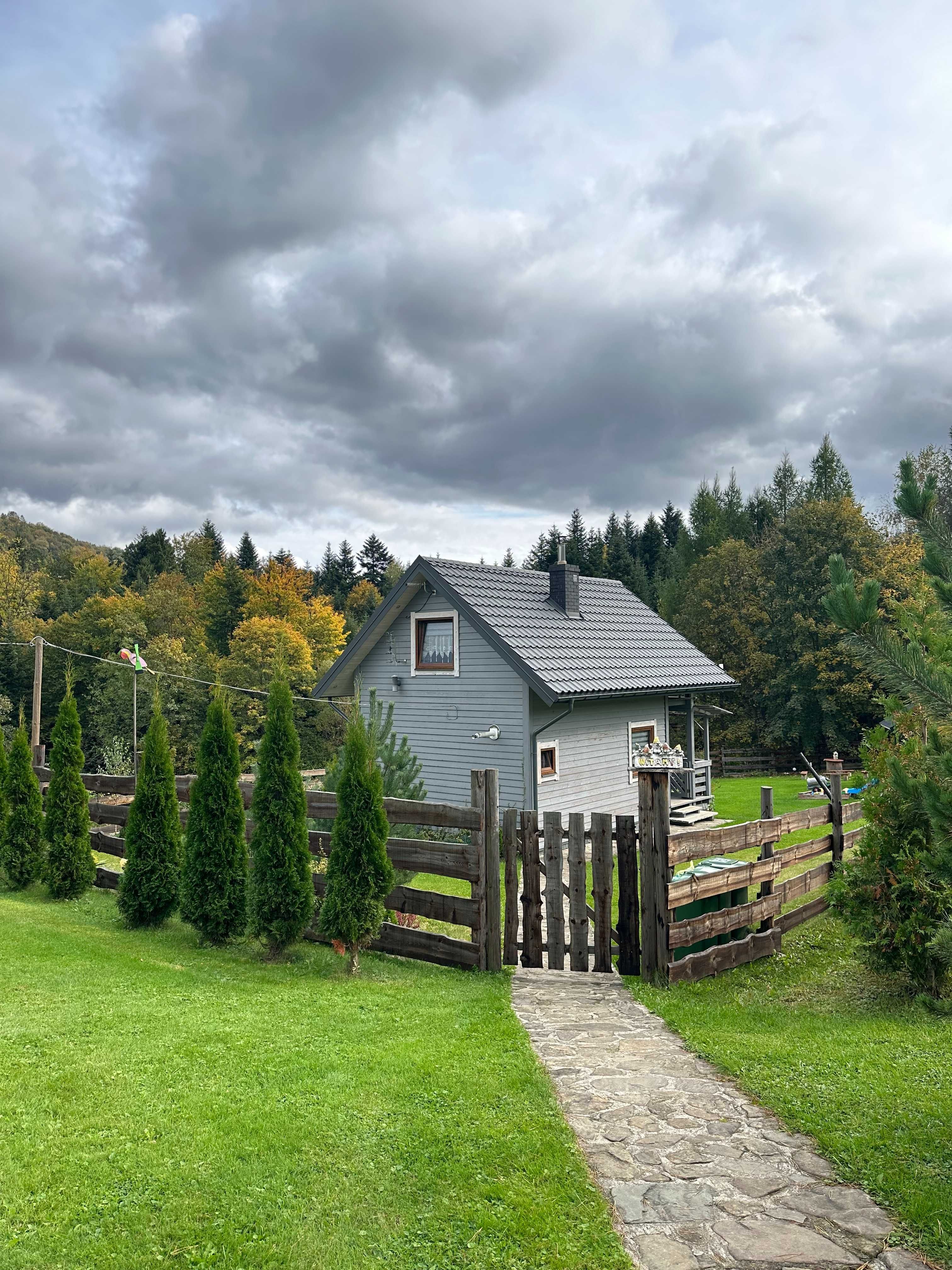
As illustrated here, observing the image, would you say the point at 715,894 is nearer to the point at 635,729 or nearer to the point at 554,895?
the point at 554,895

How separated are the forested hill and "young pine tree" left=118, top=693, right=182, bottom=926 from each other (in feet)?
183

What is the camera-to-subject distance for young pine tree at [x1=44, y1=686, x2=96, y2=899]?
9344 mm

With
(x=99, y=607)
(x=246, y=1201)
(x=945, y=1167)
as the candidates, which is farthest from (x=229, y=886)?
(x=99, y=607)

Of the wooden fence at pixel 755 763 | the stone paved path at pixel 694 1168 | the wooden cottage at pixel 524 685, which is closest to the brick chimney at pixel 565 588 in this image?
the wooden cottage at pixel 524 685

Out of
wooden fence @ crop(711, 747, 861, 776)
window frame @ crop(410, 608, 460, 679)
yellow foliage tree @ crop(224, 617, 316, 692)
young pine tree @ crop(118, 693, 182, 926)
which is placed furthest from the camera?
yellow foliage tree @ crop(224, 617, 316, 692)

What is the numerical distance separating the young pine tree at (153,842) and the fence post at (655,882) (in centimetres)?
493

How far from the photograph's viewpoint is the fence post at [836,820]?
9133 millimetres

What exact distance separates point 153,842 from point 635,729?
39.0ft

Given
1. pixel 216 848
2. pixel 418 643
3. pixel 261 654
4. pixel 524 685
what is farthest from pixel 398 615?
pixel 261 654

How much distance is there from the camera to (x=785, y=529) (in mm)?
34031

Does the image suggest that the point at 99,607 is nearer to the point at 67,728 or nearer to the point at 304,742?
the point at 304,742

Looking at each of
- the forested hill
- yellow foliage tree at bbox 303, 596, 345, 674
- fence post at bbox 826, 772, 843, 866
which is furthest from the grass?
the forested hill

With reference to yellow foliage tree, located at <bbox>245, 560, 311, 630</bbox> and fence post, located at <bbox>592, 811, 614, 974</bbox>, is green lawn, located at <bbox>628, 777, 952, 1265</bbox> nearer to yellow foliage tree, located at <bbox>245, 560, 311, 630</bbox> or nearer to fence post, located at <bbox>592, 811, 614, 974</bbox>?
fence post, located at <bbox>592, 811, 614, 974</bbox>

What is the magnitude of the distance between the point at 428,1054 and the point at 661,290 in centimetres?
1307
